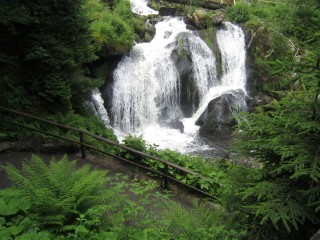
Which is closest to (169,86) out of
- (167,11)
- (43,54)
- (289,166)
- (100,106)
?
(100,106)

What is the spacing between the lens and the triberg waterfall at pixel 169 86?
52.4 feet

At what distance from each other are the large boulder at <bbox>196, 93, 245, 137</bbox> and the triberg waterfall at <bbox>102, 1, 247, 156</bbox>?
0.42 m

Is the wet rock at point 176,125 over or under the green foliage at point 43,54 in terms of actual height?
under

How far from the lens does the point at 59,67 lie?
349 inches

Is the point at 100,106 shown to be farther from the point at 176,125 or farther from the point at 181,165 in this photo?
the point at 181,165

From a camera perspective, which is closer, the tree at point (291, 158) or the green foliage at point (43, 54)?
the tree at point (291, 158)

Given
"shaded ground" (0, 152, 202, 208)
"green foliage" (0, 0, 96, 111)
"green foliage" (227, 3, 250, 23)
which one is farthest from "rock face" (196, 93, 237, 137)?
"shaded ground" (0, 152, 202, 208)

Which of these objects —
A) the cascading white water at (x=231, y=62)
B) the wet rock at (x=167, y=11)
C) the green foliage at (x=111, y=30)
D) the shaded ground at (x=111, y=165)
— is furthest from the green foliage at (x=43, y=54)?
the wet rock at (x=167, y=11)

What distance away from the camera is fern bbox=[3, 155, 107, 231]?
3691 mm

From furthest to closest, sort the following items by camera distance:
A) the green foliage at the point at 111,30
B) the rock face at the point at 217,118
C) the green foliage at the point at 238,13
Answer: the green foliage at the point at 238,13
the rock face at the point at 217,118
the green foliage at the point at 111,30

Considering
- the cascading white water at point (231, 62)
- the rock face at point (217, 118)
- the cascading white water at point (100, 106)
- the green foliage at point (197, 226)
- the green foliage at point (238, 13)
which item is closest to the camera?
the green foliage at point (197, 226)

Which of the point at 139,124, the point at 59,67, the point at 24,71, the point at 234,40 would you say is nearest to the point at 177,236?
the point at 59,67

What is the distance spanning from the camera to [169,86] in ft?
56.9

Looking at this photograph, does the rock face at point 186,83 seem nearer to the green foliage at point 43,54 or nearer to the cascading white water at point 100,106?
the cascading white water at point 100,106
